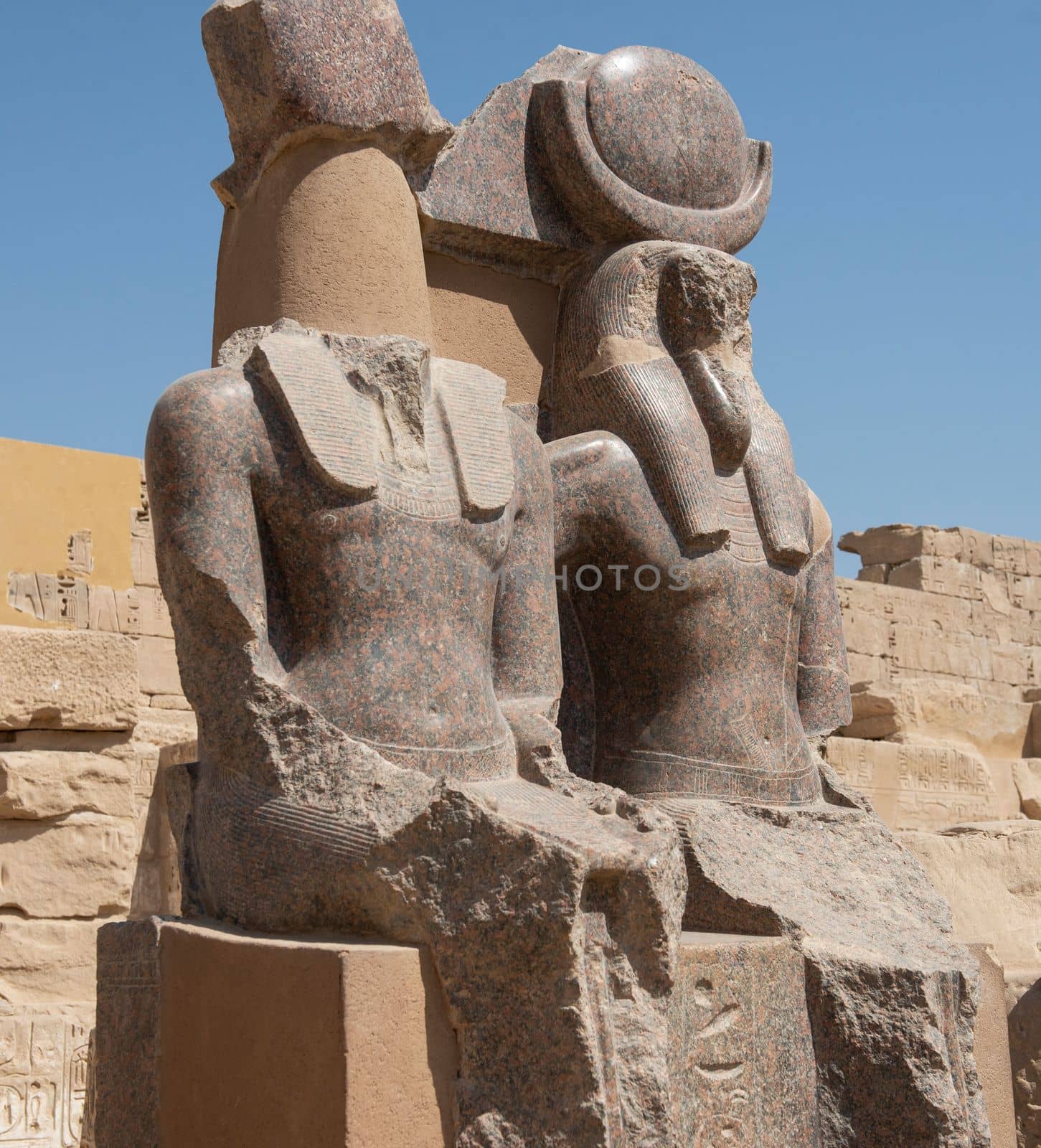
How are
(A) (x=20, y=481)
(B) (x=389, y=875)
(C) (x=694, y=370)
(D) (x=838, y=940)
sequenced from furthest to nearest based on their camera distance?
(A) (x=20, y=481) → (C) (x=694, y=370) → (D) (x=838, y=940) → (B) (x=389, y=875)

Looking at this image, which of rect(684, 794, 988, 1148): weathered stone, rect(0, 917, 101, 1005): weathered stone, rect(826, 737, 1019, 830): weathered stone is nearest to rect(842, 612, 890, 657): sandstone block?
rect(826, 737, 1019, 830): weathered stone

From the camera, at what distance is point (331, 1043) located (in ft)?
8.27

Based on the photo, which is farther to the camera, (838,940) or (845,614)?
(845,614)

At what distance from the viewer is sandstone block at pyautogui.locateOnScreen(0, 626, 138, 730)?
203 inches

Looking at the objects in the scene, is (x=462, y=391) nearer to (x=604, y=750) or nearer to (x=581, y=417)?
(x=581, y=417)

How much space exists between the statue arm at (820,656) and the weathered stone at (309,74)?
5.01 ft

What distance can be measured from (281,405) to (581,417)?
1.14m

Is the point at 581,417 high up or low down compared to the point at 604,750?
up

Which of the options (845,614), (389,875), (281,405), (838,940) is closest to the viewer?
(389,875)

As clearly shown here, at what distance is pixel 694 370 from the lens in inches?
156


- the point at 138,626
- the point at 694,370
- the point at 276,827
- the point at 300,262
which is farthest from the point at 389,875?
the point at 138,626

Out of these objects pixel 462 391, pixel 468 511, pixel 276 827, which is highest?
pixel 462 391

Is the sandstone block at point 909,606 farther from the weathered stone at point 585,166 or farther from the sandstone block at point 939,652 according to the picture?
the weathered stone at point 585,166

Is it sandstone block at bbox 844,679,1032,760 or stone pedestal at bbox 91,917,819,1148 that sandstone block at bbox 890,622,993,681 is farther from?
stone pedestal at bbox 91,917,819,1148
